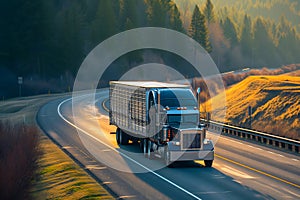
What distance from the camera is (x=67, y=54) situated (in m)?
97.1

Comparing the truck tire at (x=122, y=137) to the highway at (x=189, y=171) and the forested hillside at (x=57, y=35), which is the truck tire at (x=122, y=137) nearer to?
the highway at (x=189, y=171)

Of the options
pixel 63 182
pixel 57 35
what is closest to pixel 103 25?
pixel 57 35

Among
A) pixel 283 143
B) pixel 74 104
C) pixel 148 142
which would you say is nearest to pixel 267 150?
pixel 283 143

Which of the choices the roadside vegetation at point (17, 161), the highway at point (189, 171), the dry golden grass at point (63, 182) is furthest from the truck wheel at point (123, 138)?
the roadside vegetation at point (17, 161)

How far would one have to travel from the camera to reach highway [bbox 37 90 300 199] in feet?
65.6

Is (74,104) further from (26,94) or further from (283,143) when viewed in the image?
(283,143)

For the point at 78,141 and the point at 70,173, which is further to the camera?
the point at 78,141

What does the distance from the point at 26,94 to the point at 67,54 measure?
71.9ft

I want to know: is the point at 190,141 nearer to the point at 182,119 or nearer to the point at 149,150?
the point at 182,119

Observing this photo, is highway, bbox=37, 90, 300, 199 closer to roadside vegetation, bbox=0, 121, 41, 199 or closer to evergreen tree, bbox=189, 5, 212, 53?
roadside vegetation, bbox=0, 121, 41, 199

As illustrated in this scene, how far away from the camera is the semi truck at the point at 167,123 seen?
24.3m

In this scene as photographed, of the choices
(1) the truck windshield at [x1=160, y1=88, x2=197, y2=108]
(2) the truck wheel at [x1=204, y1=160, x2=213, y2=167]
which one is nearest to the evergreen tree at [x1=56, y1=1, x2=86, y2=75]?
(1) the truck windshield at [x1=160, y1=88, x2=197, y2=108]

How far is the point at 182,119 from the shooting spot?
82.8 ft

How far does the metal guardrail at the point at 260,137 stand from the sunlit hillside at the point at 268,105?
3790 millimetres
